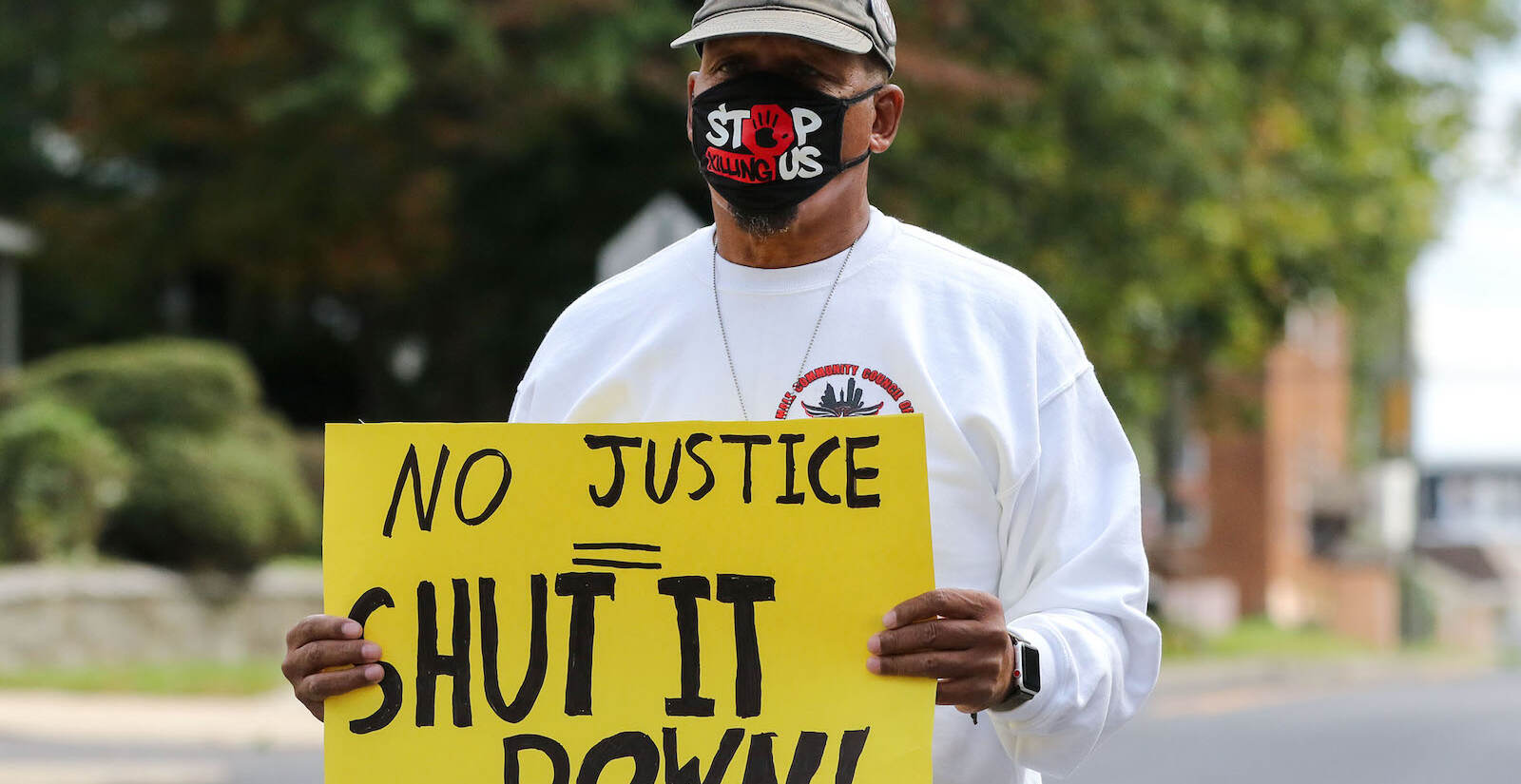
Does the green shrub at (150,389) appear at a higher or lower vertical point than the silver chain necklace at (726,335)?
higher

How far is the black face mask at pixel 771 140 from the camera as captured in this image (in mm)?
2689

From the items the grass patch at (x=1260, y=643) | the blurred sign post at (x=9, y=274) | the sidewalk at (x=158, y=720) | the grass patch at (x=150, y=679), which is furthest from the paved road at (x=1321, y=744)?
the blurred sign post at (x=9, y=274)

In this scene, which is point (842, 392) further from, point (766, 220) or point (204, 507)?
point (204, 507)

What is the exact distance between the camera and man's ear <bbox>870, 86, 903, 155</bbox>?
9.14 ft

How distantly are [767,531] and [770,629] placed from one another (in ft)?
0.40

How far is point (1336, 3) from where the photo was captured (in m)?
19.7

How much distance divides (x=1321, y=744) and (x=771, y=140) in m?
13.1

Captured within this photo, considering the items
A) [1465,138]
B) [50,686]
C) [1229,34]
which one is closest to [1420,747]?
[1229,34]

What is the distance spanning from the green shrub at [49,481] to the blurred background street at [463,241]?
32 millimetres

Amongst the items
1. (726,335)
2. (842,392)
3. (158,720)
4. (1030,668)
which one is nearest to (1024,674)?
(1030,668)

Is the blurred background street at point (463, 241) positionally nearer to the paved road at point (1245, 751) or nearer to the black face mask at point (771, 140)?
the paved road at point (1245, 751)

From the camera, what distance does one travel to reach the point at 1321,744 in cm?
1483

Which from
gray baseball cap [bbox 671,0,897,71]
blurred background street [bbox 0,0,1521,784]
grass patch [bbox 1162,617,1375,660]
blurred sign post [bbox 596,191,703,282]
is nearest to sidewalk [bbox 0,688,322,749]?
blurred background street [bbox 0,0,1521,784]

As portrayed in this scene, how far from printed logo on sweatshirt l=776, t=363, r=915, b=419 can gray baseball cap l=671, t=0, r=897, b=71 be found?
0.41 metres
